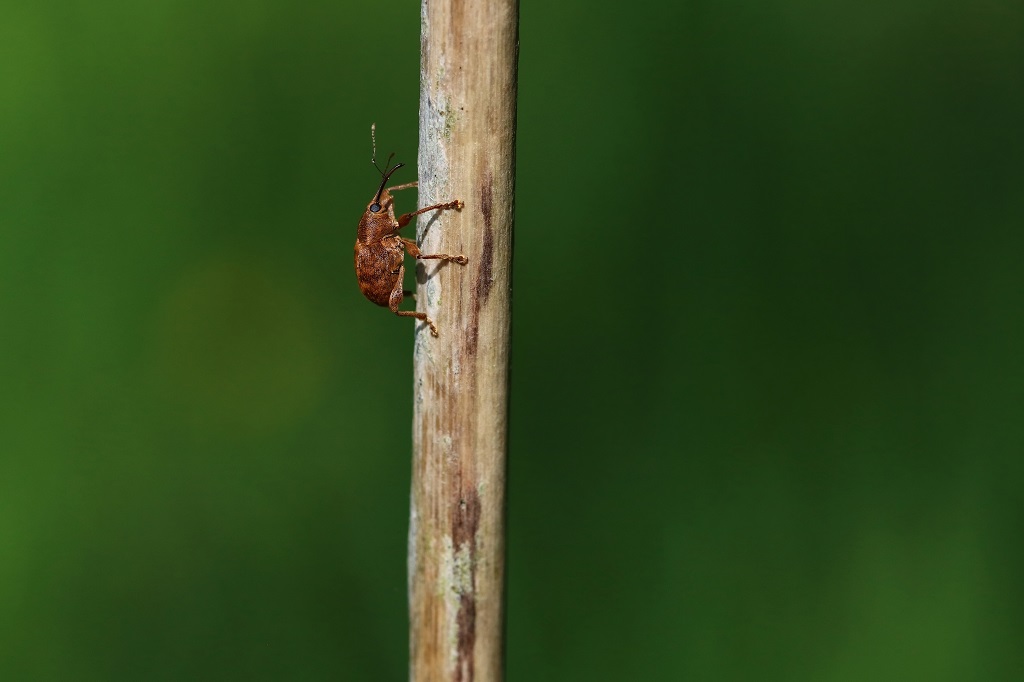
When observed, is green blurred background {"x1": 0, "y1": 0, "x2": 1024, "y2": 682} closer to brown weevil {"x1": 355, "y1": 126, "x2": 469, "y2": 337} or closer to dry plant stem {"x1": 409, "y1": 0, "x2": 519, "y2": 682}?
brown weevil {"x1": 355, "y1": 126, "x2": 469, "y2": 337}

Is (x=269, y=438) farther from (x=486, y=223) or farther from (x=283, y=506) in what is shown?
(x=486, y=223)

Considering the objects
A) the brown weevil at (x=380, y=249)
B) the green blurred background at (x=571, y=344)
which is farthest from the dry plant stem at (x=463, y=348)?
the green blurred background at (x=571, y=344)

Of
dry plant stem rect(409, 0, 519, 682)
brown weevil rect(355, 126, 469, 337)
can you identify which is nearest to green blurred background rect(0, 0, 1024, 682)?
brown weevil rect(355, 126, 469, 337)

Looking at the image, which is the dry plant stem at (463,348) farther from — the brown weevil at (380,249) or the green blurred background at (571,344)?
the green blurred background at (571,344)

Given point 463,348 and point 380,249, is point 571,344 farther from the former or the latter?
point 463,348

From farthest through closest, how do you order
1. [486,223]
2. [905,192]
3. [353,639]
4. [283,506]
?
[905,192], [283,506], [353,639], [486,223]

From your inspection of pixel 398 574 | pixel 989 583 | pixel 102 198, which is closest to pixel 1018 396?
pixel 989 583

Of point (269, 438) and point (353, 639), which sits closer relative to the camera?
point (353, 639)

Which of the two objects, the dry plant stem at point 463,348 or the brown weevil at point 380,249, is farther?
the brown weevil at point 380,249
